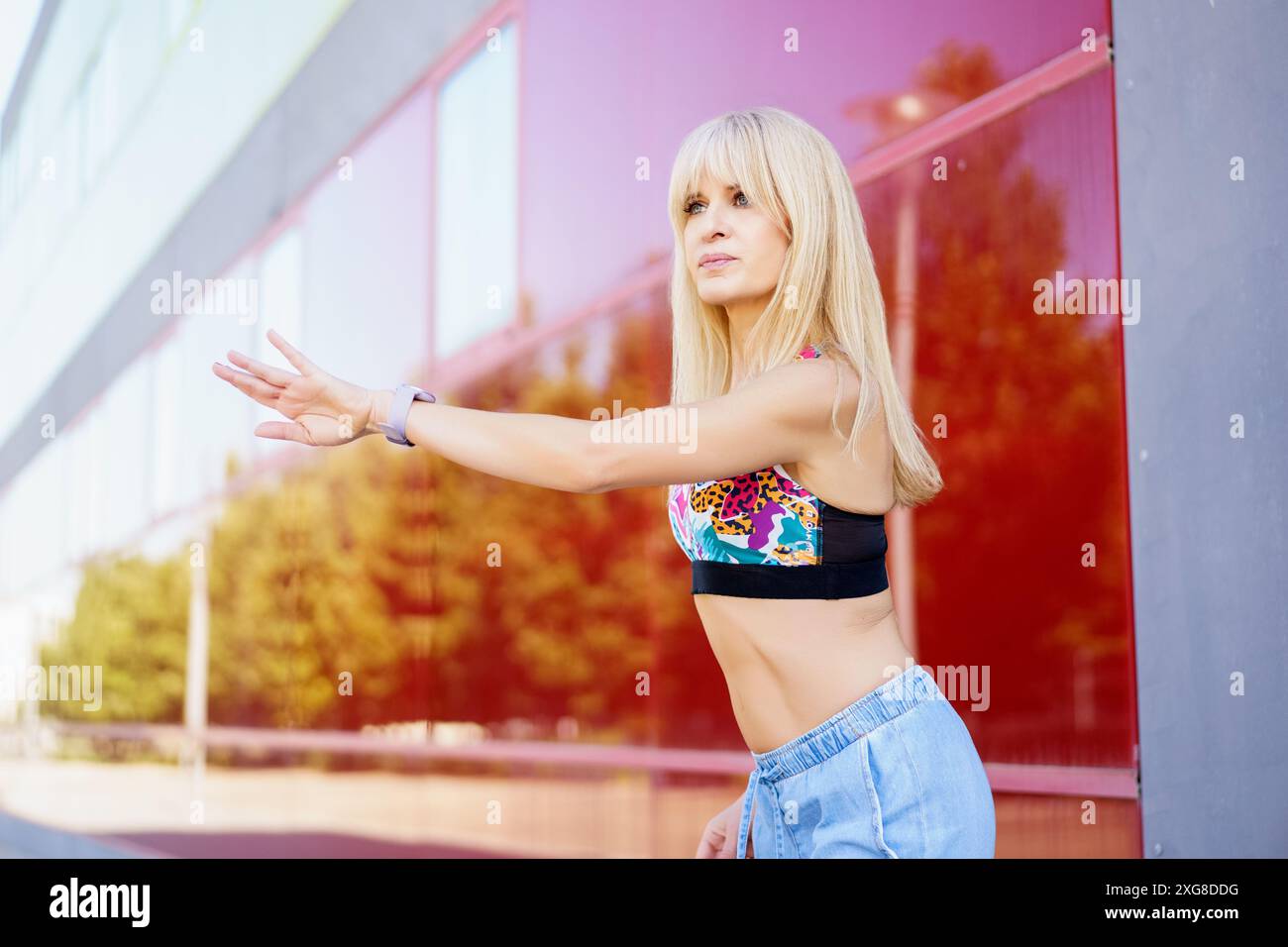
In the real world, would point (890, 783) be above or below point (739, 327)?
below

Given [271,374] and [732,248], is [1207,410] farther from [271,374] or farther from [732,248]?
[271,374]

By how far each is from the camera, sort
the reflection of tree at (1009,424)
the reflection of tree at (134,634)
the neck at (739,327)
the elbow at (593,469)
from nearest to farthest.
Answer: the elbow at (593,469), the neck at (739,327), the reflection of tree at (1009,424), the reflection of tree at (134,634)

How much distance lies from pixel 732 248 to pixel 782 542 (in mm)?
474

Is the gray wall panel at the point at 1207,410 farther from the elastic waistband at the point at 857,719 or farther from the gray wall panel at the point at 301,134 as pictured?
the gray wall panel at the point at 301,134

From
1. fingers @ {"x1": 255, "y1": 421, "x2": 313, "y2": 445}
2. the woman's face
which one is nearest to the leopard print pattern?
the woman's face

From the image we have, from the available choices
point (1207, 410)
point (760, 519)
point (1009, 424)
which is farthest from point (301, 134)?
point (760, 519)

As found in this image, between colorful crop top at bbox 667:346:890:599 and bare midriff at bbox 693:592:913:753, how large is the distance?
0.02 meters

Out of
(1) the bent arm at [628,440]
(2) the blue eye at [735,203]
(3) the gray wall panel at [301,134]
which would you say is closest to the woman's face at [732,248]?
(2) the blue eye at [735,203]

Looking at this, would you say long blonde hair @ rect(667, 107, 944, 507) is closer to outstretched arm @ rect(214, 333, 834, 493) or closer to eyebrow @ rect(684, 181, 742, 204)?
eyebrow @ rect(684, 181, 742, 204)

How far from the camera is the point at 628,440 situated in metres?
1.80

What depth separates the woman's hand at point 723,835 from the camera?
2.20 metres

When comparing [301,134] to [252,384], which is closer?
[252,384]

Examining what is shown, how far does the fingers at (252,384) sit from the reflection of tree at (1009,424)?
2003 millimetres

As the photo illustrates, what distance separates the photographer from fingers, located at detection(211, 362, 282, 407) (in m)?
1.91
